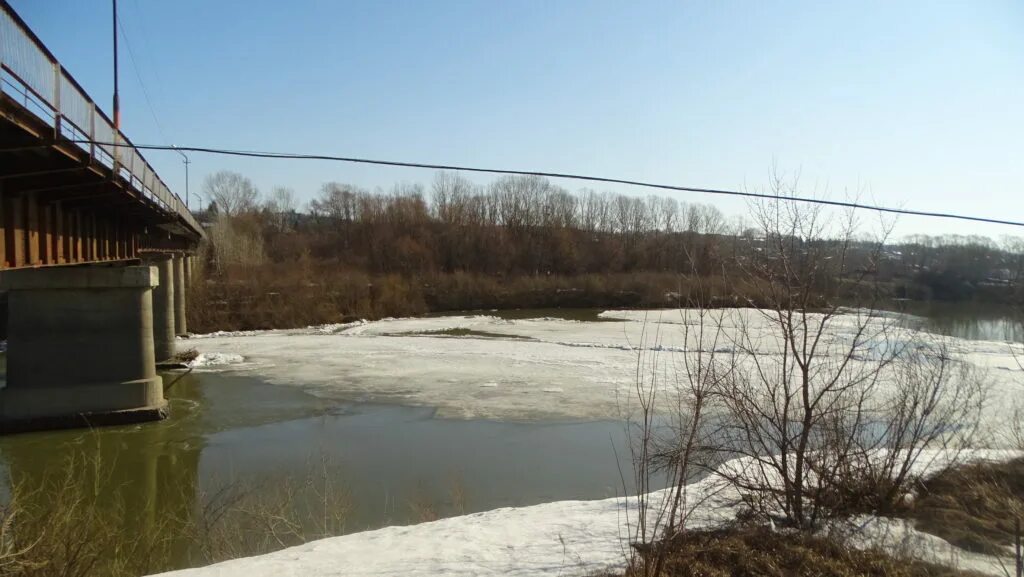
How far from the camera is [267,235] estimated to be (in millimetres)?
88750

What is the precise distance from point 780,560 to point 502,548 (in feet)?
10.5

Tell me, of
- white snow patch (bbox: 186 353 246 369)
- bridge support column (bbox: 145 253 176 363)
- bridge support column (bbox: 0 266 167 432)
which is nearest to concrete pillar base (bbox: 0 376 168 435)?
bridge support column (bbox: 0 266 167 432)

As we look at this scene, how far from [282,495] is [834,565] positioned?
350 inches

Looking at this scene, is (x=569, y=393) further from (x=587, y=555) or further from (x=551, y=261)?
(x=551, y=261)

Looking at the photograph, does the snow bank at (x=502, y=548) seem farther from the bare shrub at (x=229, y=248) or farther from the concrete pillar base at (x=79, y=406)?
the bare shrub at (x=229, y=248)

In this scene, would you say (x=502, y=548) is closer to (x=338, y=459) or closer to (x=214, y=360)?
(x=338, y=459)

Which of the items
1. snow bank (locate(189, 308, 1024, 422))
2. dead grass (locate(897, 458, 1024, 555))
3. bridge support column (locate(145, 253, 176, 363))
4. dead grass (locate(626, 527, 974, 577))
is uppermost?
bridge support column (locate(145, 253, 176, 363))

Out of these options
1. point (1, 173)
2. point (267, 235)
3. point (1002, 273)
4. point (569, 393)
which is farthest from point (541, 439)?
point (267, 235)

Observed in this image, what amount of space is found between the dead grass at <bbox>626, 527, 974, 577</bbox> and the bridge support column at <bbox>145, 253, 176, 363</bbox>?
1059 inches

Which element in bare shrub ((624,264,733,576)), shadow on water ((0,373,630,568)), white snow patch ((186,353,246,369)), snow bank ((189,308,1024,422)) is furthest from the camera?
white snow patch ((186,353,246,369))

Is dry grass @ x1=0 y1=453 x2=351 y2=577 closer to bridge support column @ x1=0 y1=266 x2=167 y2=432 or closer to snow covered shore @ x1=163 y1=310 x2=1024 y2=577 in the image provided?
snow covered shore @ x1=163 y1=310 x2=1024 y2=577

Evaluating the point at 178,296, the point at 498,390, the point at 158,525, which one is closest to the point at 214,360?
the point at 178,296

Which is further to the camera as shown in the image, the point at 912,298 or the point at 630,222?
the point at 630,222

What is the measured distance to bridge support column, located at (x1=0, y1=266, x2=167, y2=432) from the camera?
17.7m
